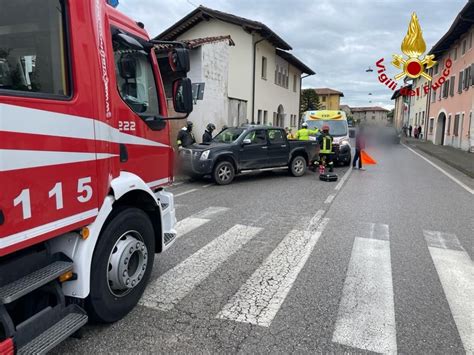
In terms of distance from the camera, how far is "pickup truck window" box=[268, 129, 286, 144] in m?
12.1

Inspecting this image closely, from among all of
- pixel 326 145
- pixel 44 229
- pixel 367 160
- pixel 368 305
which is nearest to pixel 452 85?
pixel 367 160

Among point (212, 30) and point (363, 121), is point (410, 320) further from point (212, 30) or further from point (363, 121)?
point (212, 30)

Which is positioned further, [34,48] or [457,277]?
[457,277]

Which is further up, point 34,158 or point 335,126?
point 335,126

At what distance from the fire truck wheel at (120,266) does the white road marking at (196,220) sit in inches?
94.4

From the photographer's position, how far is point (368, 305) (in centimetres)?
371

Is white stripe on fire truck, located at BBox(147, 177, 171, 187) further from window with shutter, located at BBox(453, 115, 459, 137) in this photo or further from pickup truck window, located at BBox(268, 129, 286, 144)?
window with shutter, located at BBox(453, 115, 459, 137)

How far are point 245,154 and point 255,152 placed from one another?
1.29ft

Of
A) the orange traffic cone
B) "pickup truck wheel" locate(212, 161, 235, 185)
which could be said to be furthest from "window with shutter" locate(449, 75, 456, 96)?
"pickup truck wheel" locate(212, 161, 235, 185)

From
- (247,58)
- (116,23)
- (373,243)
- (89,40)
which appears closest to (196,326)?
(89,40)

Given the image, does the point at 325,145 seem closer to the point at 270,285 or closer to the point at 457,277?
the point at 457,277

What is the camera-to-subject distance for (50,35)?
98.4 inches

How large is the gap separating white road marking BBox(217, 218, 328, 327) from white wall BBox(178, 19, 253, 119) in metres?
15.8

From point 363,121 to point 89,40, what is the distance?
409 inches
